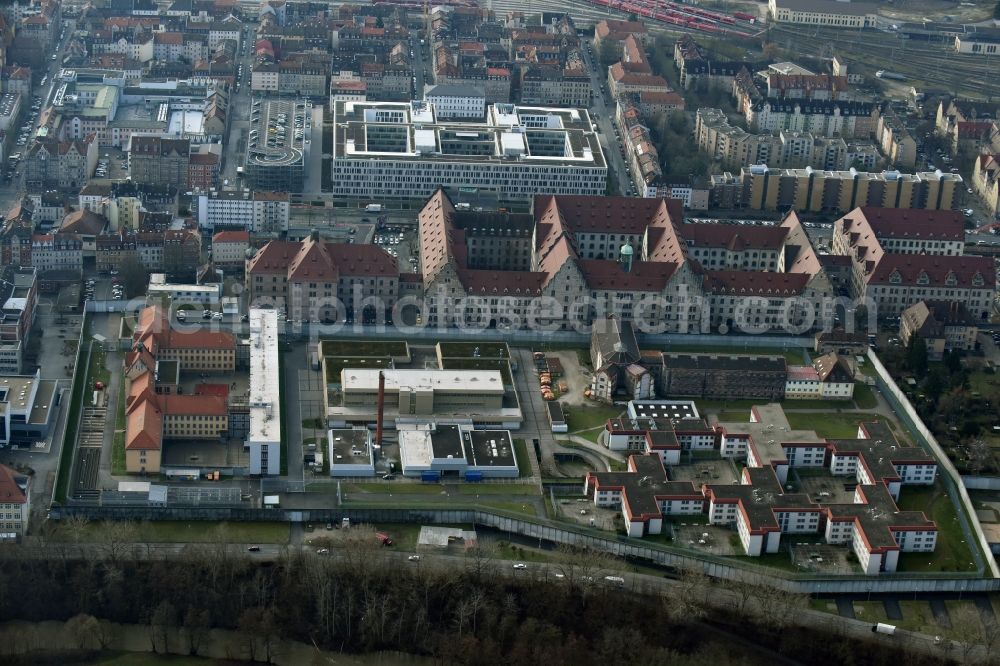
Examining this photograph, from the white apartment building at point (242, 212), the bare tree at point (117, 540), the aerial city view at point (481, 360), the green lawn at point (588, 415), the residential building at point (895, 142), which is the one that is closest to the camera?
the aerial city view at point (481, 360)

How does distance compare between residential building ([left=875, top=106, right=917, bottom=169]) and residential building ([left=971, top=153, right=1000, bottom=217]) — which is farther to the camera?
residential building ([left=875, top=106, right=917, bottom=169])

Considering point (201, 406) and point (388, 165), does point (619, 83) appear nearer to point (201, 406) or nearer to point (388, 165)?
point (388, 165)

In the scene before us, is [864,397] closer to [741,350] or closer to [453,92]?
[741,350]

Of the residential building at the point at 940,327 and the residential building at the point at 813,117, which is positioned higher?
the residential building at the point at 813,117

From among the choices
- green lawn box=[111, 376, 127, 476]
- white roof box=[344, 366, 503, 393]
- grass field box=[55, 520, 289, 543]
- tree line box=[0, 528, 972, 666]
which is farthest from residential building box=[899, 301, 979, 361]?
green lawn box=[111, 376, 127, 476]

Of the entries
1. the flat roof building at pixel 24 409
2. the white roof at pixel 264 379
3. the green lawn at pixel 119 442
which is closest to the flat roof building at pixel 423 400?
the white roof at pixel 264 379

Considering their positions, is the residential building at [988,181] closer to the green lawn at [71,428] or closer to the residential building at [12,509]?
the green lawn at [71,428]

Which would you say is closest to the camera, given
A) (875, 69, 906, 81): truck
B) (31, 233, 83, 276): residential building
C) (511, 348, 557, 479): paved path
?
(511, 348, 557, 479): paved path

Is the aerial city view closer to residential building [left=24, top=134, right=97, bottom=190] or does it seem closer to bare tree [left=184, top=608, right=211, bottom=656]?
bare tree [left=184, top=608, right=211, bottom=656]
